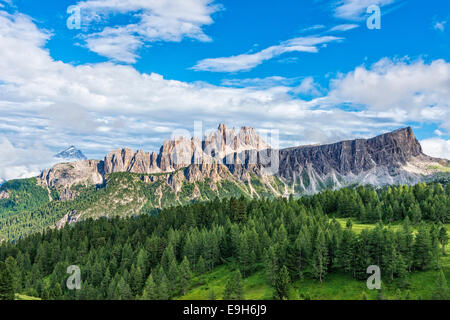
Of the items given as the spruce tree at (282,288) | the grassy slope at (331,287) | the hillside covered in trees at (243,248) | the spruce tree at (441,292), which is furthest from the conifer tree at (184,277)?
the spruce tree at (441,292)

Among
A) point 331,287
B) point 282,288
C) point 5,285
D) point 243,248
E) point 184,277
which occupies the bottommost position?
point 184,277

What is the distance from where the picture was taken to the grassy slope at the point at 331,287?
75.5 metres

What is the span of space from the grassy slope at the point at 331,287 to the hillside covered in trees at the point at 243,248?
192 cm

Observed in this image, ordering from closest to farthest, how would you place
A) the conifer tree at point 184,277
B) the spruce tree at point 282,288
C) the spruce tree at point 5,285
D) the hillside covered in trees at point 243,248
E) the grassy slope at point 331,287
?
the spruce tree at point 282,288 < the grassy slope at point 331,287 < the spruce tree at point 5,285 < the hillside covered in trees at point 243,248 < the conifer tree at point 184,277

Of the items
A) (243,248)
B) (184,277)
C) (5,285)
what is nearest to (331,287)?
(243,248)

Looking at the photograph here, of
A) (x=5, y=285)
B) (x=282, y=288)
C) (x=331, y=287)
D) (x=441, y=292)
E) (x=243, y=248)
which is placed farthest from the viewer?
(x=243, y=248)

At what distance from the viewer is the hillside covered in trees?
86625 mm

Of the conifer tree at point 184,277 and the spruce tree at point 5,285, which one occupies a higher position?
the spruce tree at point 5,285

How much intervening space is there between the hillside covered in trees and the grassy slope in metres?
1.92

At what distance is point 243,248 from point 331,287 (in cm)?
3091

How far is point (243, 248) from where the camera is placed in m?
105

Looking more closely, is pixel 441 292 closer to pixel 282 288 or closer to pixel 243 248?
pixel 282 288

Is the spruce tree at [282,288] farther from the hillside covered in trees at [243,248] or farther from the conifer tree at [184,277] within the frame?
the conifer tree at [184,277]
